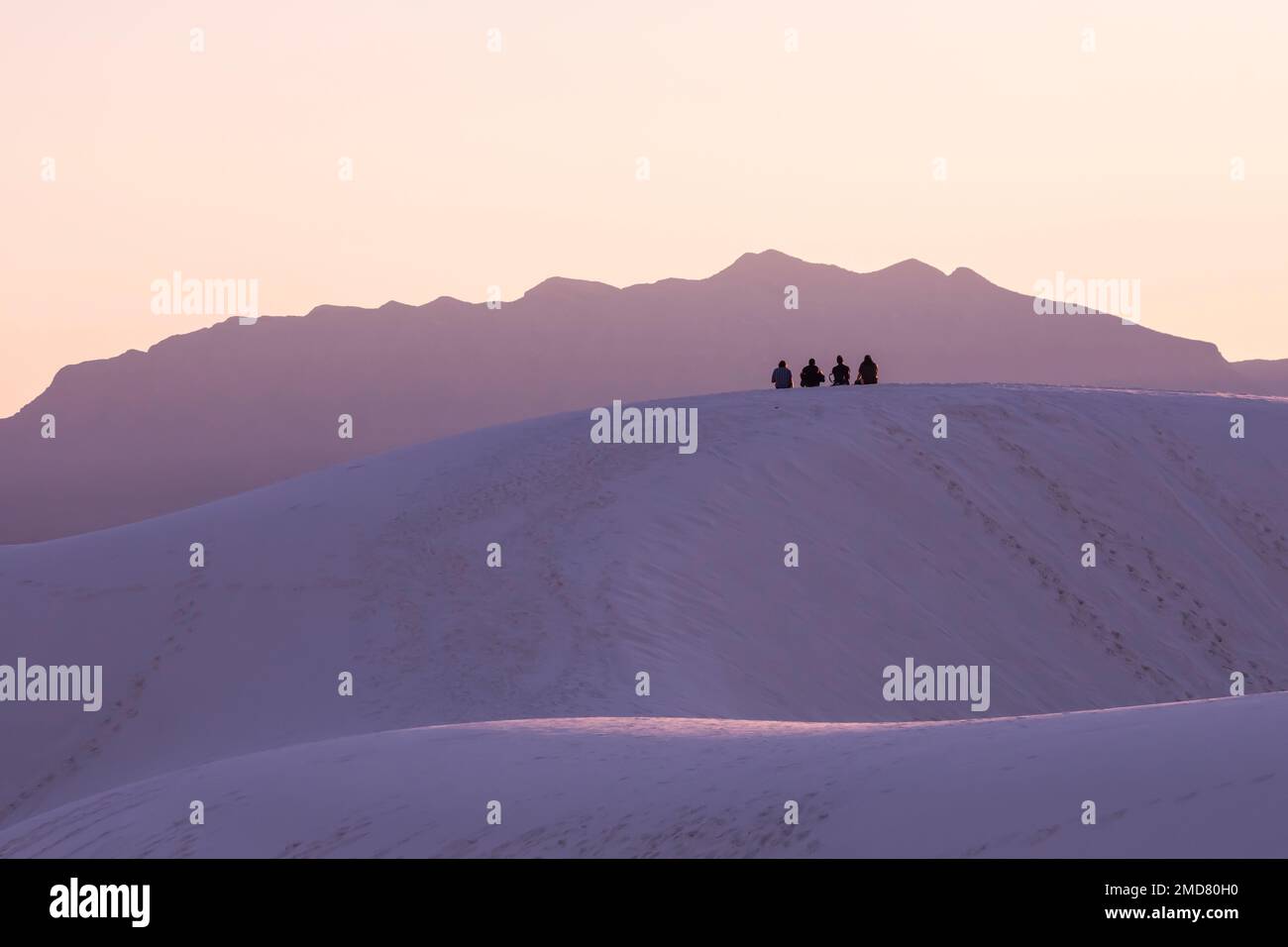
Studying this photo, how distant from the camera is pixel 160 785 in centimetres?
1397

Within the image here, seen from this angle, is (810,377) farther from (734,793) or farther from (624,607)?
(734,793)

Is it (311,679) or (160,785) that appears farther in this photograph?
(311,679)

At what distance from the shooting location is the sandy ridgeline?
42.0 feet
